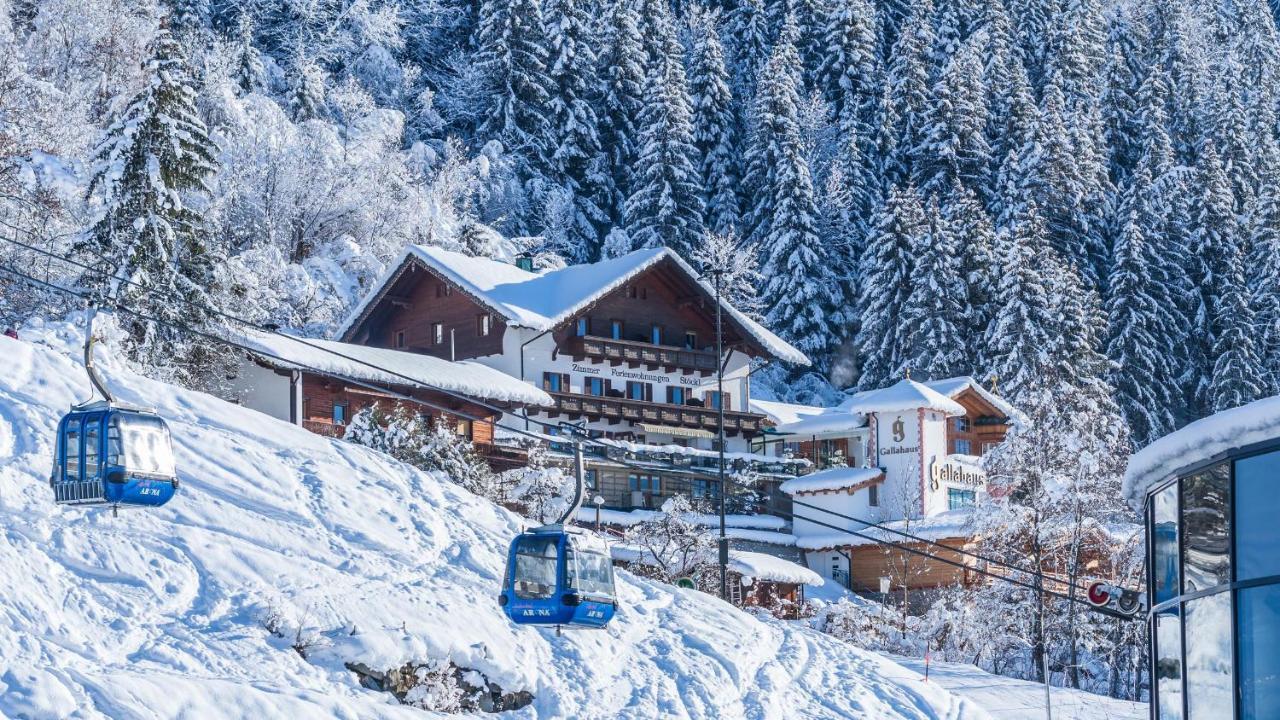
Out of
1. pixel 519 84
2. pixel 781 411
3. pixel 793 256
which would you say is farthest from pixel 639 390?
pixel 519 84

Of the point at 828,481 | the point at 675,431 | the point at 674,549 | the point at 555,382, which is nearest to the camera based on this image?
the point at 674,549

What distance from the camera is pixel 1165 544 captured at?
1509 centimetres

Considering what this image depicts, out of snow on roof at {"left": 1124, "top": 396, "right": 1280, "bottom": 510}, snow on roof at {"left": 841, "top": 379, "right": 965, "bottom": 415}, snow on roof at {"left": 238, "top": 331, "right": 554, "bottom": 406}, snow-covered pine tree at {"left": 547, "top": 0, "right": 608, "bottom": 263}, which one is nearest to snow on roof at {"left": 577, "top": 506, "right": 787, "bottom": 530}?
snow on roof at {"left": 238, "top": 331, "right": 554, "bottom": 406}

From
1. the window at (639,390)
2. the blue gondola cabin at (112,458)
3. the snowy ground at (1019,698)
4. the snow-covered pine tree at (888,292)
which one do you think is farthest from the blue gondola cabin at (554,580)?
the snow-covered pine tree at (888,292)

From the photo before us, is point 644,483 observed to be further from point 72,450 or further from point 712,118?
point 712,118

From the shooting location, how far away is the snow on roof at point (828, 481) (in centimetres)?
5756

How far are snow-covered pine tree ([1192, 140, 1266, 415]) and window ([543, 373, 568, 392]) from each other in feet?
105

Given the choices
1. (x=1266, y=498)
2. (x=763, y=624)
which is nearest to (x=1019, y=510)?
(x=763, y=624)

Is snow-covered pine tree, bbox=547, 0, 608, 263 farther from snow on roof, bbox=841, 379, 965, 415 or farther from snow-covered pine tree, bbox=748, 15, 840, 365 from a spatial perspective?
snow on roof, bbox=841, 379, 965, 415

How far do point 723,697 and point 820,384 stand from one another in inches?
2085

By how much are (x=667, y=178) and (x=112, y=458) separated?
64.2 metres

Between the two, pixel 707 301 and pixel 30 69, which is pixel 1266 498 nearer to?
pixel 707 301

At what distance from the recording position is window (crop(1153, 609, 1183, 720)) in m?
14.6

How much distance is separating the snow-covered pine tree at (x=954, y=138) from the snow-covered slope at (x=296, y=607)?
5775 cm
